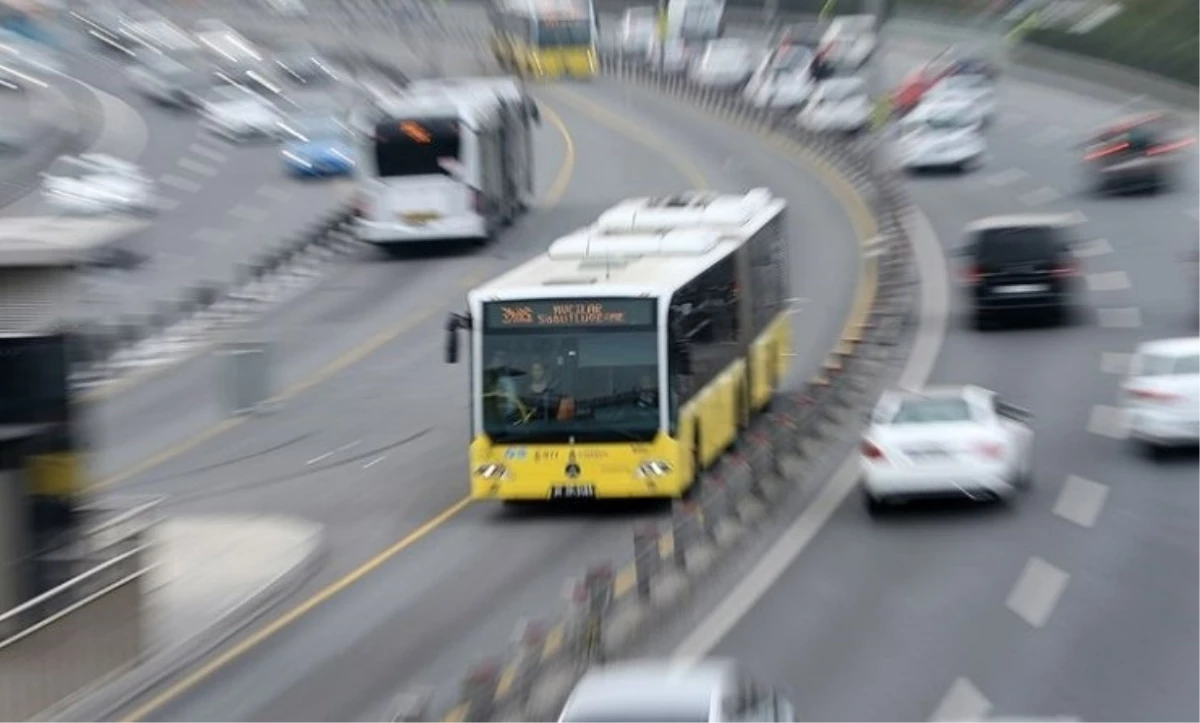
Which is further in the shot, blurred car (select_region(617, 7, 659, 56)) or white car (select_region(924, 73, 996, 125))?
blurred car (select_region(617, 7, 659, 56))

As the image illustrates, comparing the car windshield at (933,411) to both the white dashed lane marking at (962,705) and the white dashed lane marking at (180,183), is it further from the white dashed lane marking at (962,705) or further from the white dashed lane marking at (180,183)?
the white dashed lane marking at (180,183)

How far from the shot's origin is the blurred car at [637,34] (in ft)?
328

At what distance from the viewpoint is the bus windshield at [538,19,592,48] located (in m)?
90.6

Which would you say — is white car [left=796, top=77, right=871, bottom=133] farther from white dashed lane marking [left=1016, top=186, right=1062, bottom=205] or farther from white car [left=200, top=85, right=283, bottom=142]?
white car [left=200, top=85, right=283, bottom=142]

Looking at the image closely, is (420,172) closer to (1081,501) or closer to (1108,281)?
(1108,281)

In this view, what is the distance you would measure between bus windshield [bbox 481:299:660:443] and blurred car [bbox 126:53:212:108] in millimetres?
54990

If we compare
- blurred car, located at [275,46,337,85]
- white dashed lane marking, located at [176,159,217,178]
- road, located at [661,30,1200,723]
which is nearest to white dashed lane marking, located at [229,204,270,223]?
white dashed lane marking, located at [176,159,217,178]

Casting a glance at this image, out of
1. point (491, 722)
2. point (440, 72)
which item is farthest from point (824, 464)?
point (440, 72)

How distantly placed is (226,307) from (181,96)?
3497 centimetres

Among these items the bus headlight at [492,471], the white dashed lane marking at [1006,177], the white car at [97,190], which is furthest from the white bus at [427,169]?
the bus headlight at [492,471]

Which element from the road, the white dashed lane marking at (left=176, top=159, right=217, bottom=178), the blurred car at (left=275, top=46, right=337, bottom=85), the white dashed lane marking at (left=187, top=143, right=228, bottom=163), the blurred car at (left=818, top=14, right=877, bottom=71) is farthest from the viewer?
the blurred car at (left=818, top=14, right=877, bottom=71)

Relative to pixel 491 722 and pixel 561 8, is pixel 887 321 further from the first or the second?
pixel 561 8

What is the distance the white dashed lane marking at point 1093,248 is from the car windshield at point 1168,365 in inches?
756

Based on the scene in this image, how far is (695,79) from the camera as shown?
86.2 metres
